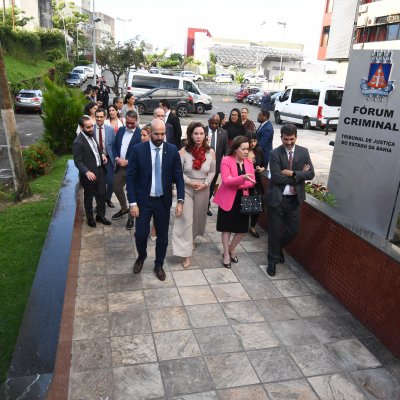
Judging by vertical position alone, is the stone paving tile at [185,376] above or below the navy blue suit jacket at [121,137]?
below

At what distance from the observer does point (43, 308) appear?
2879 millimetres

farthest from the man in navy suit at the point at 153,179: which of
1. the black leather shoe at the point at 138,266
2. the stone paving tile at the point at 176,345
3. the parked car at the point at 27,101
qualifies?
the parked car at the point at 27,101

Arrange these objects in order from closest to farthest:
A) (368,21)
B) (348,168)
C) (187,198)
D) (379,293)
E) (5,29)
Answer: (379,293) < (187,198) < (348,168) < (368,21) < (5,29)

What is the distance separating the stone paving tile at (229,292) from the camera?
14.6ft

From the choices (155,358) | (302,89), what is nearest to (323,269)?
(155,358)

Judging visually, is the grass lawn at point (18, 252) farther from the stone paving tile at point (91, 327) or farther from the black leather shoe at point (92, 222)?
the black leather shoe at point (92, 222)

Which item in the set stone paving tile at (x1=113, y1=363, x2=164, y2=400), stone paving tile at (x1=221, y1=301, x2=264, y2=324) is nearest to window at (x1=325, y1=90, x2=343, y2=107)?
stone paving tile at (x1=221, y1=301, x2=264, y2=324)

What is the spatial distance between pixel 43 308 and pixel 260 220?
4.39 meters

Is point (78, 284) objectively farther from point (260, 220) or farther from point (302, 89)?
point (302, 89)

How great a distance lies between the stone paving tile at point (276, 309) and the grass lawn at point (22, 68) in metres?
26.1

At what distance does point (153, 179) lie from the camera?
4430 millimetres

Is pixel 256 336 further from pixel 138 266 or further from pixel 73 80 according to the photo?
pixel 73 80

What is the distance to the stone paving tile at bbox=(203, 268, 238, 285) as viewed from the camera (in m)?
4.83

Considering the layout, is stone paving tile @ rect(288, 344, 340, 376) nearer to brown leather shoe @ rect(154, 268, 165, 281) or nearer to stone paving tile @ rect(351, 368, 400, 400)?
stone paving tile @ rect(351, 368, 400, 400)
